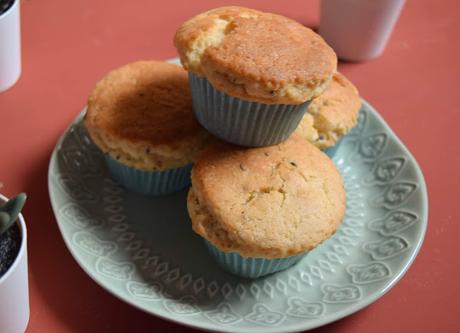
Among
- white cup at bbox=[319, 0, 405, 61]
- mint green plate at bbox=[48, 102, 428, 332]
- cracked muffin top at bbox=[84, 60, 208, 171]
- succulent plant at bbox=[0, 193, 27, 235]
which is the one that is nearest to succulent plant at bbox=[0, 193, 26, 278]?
succulent plant at bbox=[0, 193, 27, 235]

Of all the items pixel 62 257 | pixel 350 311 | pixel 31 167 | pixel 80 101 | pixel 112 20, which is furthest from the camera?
pixel 112 20

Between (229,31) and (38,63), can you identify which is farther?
(38,63)

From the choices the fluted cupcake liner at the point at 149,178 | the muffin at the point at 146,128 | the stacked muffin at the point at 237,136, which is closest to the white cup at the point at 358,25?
the stacked muffin at the point at 237,136

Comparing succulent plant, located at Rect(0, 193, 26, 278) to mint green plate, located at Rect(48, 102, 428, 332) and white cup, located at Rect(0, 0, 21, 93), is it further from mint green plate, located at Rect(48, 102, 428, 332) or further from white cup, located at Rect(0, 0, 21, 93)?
white cup, located at Rect(0, 0, 21, 93)

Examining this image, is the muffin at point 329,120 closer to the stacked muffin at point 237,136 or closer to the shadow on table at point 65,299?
the stacked muffin at point 237,136

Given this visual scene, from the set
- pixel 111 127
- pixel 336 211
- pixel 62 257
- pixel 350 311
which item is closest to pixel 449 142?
pixel 336 211

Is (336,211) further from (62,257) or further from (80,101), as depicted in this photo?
(80,101)

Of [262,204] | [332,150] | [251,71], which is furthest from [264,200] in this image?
[332,150]
